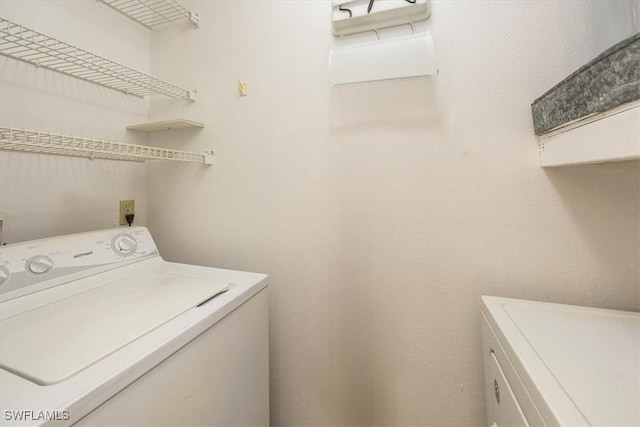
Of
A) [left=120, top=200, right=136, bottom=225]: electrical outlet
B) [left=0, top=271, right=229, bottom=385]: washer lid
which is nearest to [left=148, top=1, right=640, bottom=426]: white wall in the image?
[left=120, top=200, right=136, bottom=225]: electrical outlet

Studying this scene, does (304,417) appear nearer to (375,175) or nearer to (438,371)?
(438,371)

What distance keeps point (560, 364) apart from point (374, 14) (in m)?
1.30

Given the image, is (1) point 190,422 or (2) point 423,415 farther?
(2) point 423,415

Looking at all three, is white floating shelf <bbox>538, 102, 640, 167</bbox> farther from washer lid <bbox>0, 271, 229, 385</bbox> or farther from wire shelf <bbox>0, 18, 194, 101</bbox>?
wire shelf <bbox>0, 18, 194, 101</bbox>

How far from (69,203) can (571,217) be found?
208cm

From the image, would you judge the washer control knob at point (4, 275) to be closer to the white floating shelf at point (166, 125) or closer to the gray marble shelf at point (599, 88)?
the white floating shelf at point (166, 125)

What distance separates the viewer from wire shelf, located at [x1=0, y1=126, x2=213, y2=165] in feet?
2.51

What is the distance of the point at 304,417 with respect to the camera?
1.25 metres

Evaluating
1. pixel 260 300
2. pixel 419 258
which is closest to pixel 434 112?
pixel 419 258

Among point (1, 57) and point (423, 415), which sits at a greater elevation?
point (1, 57)

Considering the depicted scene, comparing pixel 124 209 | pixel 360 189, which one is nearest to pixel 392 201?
pixel 360 189

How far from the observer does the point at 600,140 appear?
0.62 meters

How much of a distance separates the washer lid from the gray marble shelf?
1.18 m

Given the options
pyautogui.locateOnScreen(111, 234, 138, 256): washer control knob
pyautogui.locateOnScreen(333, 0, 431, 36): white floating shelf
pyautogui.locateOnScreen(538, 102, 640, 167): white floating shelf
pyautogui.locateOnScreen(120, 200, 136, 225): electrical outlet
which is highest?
pyautogui.locateOnScreen(333, 0, 431, 36): white floating shelf
